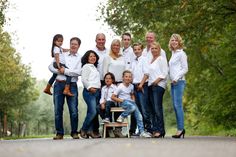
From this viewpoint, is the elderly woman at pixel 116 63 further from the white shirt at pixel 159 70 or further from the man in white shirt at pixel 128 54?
the white shirt at pixel 159 70

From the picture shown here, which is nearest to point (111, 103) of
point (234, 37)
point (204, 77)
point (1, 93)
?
point (234, 37)

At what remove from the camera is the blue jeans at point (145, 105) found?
12312 millimetres

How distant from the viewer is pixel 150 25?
18.3m

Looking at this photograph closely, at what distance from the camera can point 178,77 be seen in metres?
11.5

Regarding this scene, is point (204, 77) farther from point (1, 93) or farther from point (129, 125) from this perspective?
point (1, 93)

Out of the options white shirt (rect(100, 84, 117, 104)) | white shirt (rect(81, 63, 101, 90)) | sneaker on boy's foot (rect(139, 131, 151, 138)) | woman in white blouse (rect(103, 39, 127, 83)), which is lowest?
sneaker on boy's foot (rect(139, 131, 151, 138))

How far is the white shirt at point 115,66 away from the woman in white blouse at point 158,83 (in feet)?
3.23

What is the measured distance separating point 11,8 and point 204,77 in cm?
1742

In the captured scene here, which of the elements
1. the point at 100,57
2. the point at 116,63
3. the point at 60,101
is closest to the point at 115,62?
the point at 116,63

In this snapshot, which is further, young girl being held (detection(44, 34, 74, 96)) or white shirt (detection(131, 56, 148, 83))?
white shirt (detection(131, 56, 148, 83))

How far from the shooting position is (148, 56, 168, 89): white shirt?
11.9 m

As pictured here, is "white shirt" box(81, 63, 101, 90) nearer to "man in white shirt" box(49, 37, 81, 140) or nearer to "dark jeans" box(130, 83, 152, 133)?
"man in white shirt" box(49, 37, 81, 140)

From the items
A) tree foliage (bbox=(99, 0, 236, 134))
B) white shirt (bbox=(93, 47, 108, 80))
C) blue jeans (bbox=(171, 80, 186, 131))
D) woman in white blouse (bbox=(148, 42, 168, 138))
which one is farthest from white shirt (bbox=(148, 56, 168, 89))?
tree foliage (bbox=(99, 0, 236, 134))

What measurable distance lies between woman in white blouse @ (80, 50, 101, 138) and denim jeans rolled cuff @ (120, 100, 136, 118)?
575 millimetres
